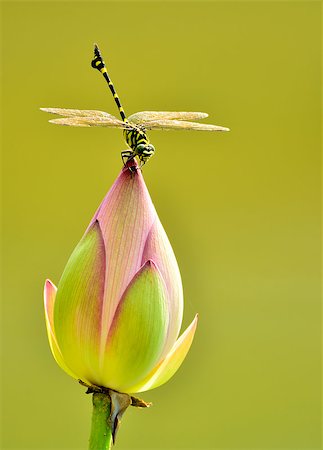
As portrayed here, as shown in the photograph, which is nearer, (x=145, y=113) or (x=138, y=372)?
(x=138, y=372)

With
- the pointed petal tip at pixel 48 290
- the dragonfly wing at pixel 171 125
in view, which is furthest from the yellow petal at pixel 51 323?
the dragonfly wing at pixel 171 125

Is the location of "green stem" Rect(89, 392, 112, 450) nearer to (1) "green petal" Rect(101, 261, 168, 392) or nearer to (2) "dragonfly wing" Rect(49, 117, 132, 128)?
(1) "green petal" Rect(101, 261, 168, 392)

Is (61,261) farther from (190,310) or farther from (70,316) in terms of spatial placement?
(70,316)

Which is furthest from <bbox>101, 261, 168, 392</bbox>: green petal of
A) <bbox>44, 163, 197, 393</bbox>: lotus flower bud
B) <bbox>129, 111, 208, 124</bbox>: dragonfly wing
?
<bbox>129, 111, 208, 124</bbox>: dragonfly wing

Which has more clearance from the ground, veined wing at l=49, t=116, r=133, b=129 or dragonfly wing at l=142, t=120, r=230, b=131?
dragonfly wing at l=142, t=120, r=230, b=131

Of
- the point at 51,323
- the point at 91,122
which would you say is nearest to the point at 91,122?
the point at 91,122

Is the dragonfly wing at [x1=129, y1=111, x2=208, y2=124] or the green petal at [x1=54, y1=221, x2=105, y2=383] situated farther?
the dragonfly wing at [x1=129, y1=111, x2=208, y2=124]

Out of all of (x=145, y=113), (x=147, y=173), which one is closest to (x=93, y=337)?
(x=145, y=113)

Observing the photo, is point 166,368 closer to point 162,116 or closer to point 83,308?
point 83,308
